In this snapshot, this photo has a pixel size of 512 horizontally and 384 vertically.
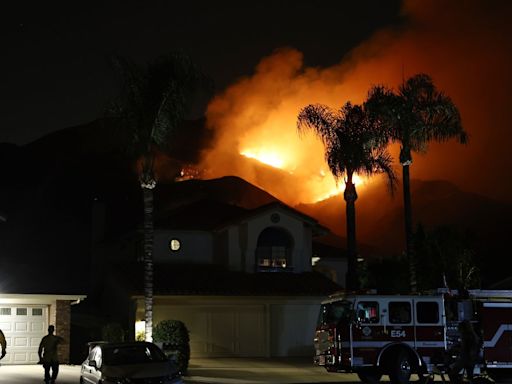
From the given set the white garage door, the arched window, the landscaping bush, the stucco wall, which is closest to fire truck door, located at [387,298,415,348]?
the landscaping bush

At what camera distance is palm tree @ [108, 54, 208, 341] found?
2525cm

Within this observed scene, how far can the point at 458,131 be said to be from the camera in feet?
95.2

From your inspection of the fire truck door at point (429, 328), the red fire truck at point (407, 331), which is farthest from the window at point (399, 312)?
the fire truck door at point (429, 328)

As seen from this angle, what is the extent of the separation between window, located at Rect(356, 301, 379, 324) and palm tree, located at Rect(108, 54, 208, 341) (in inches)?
275

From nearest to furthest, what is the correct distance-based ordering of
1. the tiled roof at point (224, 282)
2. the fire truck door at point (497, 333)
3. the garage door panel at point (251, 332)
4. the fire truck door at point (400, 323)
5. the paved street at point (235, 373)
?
the fire truck door at point (497, 333), the fire truck door at point (400, 323), the paved street at point (235, 373), the tiled roof at point (224, 282), the garage door panel at point (251, 332)

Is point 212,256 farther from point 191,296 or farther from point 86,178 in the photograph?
point 86,178

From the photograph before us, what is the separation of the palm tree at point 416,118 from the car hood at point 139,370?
13699 millimetres

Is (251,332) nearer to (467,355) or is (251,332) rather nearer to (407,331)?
(407,331)

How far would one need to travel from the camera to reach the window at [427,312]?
70.7 feet

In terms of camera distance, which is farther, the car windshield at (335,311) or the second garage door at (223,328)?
the second garage door at (223,328)

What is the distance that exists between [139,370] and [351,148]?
50.6ft

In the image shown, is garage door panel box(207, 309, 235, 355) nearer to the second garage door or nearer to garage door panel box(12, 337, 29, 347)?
the second garage door

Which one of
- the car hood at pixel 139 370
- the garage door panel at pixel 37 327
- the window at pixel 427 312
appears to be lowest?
the car hood at pixel 139 370

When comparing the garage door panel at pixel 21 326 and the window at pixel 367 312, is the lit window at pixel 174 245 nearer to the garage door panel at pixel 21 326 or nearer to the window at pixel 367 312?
the garage door panel at pixel 21 326
